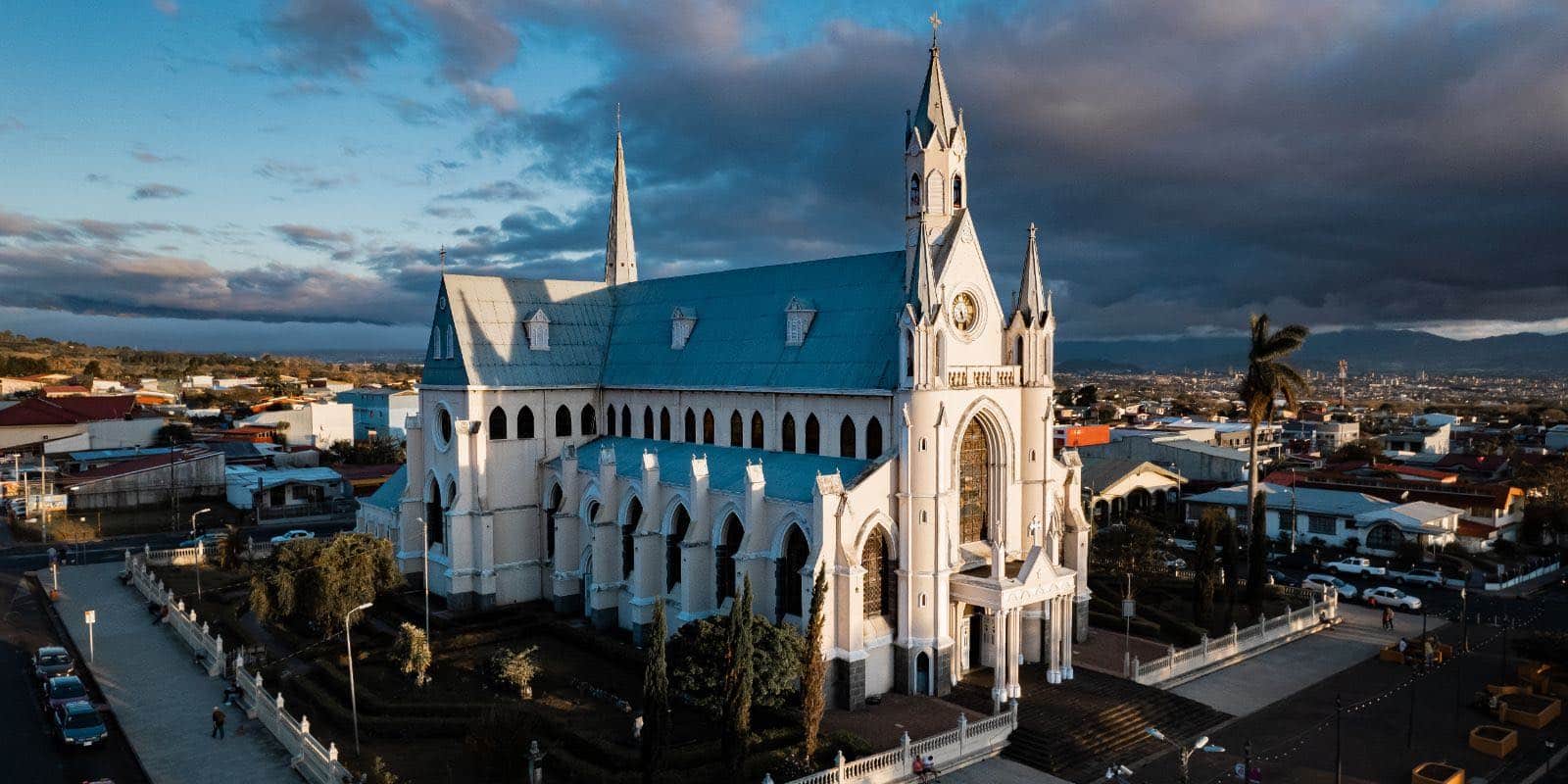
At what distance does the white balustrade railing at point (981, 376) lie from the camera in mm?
37781

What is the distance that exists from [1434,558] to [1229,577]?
26.8 m

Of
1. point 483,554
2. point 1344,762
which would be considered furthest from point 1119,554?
point 483,554

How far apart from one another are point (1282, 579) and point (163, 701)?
63185mm

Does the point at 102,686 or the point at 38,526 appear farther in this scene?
the point at 38,526

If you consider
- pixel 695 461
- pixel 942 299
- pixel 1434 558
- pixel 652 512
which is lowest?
pixel 1434 558

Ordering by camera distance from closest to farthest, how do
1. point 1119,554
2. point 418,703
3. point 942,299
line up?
point 418,703, point 942,299, point 1119,554

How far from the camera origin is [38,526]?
7031 centimetres

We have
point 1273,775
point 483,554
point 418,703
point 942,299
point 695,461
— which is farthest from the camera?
point 483,554

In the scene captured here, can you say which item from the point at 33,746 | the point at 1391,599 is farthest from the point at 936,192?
the point at 33,746

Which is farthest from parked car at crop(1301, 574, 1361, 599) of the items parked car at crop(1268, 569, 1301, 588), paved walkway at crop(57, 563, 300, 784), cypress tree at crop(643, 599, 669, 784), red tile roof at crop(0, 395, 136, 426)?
red tile roof at crop(0, 395, 136, 426)

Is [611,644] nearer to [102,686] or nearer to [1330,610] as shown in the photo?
[102,686]

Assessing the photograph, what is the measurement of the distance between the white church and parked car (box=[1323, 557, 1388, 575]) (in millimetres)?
30665

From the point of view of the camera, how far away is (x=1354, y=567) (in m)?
61.9

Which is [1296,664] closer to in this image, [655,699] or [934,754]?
[934,754]
